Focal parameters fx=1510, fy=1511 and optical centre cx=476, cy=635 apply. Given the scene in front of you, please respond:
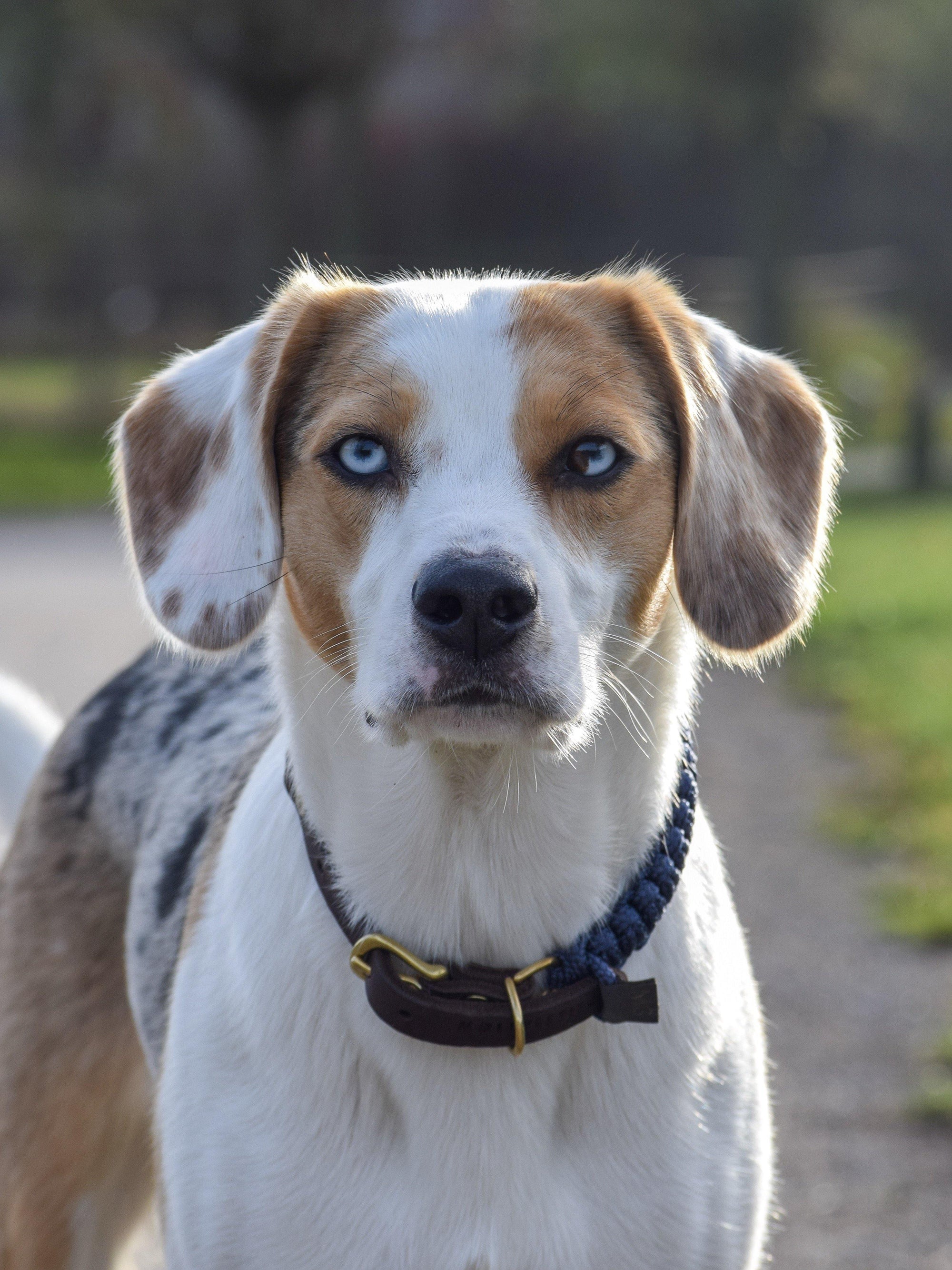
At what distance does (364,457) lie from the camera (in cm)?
230

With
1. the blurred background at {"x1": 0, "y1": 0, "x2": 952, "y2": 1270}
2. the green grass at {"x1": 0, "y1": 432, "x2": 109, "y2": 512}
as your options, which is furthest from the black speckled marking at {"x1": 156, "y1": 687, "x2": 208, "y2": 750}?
the green grass at {"x1": 0, "y1": 432, "x2": 109, "y2": 512}

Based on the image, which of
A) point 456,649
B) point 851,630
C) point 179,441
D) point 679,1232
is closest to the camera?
point 456,649

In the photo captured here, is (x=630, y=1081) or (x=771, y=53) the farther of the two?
(x=771, y=53)

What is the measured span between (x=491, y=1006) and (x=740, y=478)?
914 millimetres

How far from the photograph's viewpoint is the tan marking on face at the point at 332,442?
89.3 inches

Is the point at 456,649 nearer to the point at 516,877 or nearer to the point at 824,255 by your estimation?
the point at 516,877

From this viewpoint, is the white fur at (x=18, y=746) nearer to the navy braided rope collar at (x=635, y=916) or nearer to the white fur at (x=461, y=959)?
the white fur at (x=461, y=959)

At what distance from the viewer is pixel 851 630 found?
9.96 meters

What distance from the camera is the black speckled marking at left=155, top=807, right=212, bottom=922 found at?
2.84 meters

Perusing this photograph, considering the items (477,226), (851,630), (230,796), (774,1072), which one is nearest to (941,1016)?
(774,1072)

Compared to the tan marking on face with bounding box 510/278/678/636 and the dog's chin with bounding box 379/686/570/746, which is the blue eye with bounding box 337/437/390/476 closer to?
the tan marking on face with bounding box 510/278/678/636

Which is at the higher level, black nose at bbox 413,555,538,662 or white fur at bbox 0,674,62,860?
black nose at bbox 413,555,538,662

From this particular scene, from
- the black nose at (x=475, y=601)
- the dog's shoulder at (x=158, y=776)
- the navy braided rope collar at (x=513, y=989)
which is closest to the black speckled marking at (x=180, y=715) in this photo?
the dog's shoulder at (x=158, y=776)

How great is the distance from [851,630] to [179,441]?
798 centimetres
